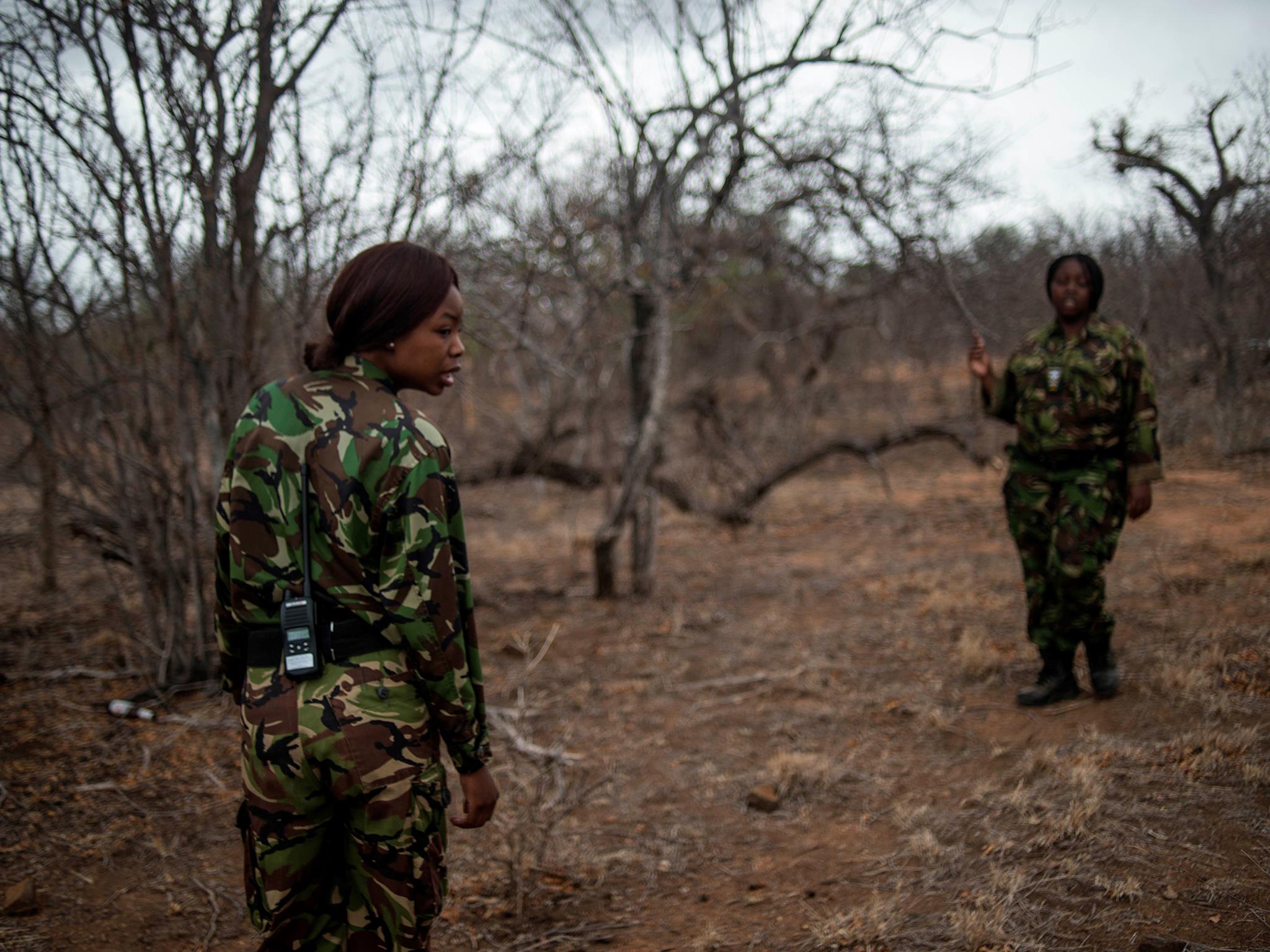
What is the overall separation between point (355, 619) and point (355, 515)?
0.57 feet

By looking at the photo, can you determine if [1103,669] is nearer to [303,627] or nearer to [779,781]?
[779,781]

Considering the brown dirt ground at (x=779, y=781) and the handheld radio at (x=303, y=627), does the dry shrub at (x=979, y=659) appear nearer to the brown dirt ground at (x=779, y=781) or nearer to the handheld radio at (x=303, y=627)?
the brown dirt ground at (x=779, y=781)

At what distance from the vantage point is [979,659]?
4621mm

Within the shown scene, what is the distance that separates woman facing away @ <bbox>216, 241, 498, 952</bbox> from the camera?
1.55 metres

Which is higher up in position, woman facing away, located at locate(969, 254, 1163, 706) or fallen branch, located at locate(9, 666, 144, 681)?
woman facing away, located at locate(969, 254, 1163, 706)

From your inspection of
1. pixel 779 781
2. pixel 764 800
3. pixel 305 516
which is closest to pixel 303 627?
pixel 305 516

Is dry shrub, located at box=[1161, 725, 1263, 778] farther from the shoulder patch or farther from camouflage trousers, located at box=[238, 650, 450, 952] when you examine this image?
the shoulder patch

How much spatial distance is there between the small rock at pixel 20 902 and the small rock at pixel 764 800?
2.21 m

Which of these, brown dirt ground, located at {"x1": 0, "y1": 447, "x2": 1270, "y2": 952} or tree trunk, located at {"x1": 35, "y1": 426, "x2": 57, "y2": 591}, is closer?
brown dirt ground, located at {"x1": 0, "y1": 447, "x2": 1270, "y2": 952}

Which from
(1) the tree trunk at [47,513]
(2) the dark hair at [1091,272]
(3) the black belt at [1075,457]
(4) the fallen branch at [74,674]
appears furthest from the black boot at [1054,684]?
(1) the tree trunk at [47,513]

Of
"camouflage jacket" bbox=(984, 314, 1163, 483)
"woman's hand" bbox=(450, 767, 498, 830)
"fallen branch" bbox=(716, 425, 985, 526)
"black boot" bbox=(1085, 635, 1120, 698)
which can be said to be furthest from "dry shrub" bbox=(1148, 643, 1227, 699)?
"fallen branch" bbox=(716, 425, 985, 526)

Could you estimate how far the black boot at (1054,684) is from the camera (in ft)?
12.9

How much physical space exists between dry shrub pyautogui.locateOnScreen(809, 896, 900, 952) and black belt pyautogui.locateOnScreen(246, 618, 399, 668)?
1506 mm

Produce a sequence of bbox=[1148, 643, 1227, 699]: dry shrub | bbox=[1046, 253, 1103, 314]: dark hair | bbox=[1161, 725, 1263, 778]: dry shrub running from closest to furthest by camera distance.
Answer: bbox=[1161, 725, 1263, 778]: dry shrub
bbox=[1046, 253, 1103, 314]: dark hair
bbox=[1148, 643, 1227, 699]: dry shrub
